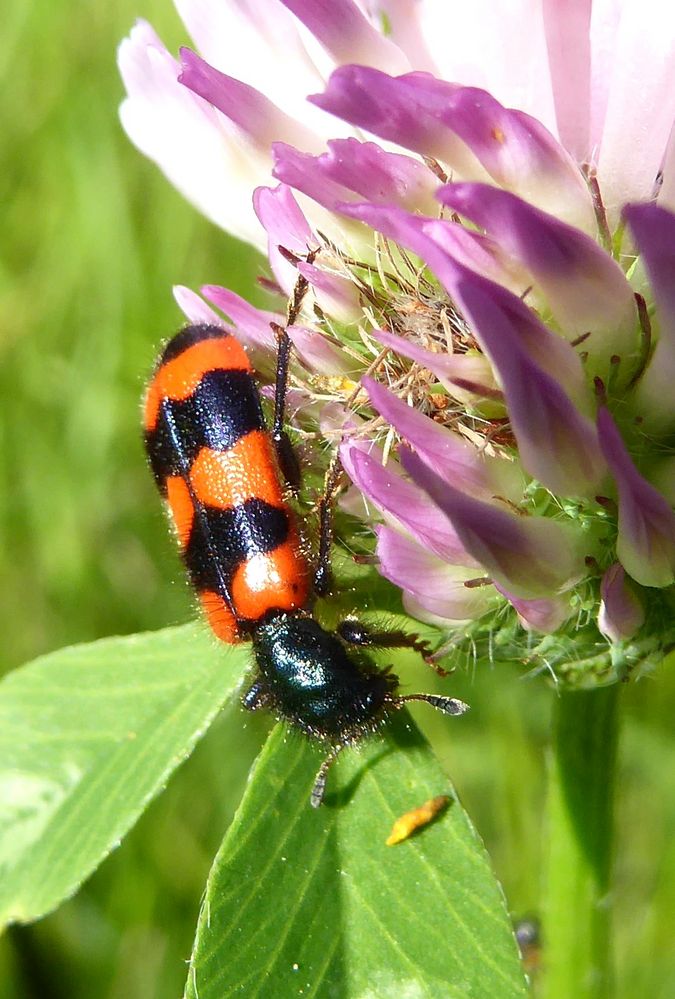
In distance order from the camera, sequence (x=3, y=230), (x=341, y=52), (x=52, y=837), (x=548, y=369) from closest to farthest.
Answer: (x=548, y=369) < (x=341, y=52) < (x=52, y=837) < (x=3, y=230)

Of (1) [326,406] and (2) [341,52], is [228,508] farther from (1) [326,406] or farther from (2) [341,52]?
(2) [341,52]

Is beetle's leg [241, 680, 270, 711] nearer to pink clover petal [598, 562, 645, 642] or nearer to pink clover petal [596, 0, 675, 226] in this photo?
pink clover petal [598, 562, 645, 642]

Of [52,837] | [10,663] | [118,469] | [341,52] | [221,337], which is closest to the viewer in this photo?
[341,52]

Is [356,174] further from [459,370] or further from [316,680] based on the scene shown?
[316,680]

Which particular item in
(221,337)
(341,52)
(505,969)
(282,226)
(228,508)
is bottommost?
(505,969)

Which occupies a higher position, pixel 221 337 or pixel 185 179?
pixel 185 179

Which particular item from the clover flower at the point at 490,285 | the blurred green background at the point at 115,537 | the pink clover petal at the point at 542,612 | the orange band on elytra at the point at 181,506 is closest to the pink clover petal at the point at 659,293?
the clover flower at the point at 490,285

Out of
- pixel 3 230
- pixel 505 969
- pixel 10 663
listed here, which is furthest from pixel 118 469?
pixel 505 969
